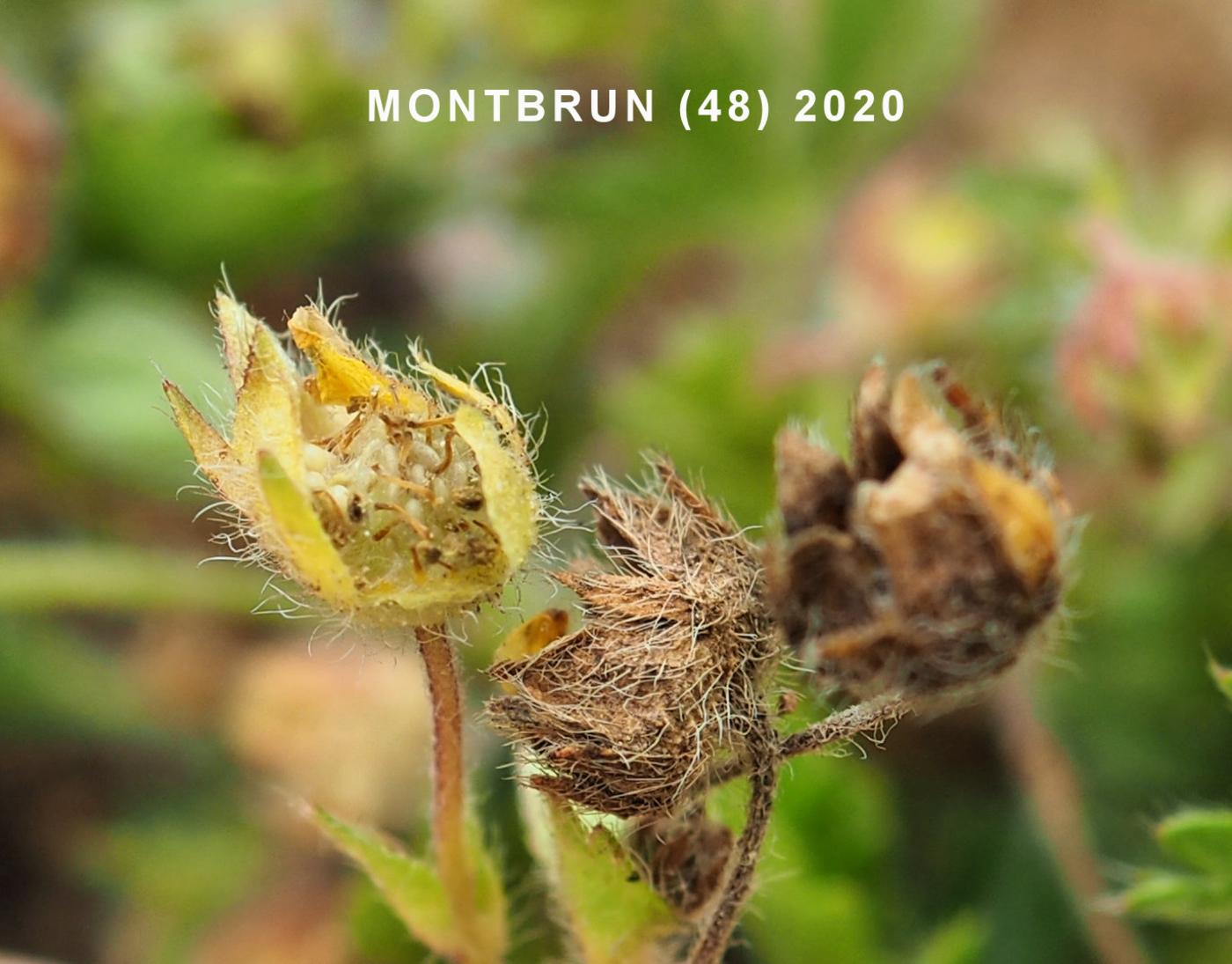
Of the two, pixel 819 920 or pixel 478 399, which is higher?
pixel 478 399

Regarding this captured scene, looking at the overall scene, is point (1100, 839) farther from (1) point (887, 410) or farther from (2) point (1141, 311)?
(1) point (887, 410)

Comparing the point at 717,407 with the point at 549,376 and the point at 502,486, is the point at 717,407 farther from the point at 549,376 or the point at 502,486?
the point at 502,486

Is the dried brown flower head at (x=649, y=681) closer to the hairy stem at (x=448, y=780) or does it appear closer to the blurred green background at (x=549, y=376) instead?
the hairy stem at (x=448, y=780)

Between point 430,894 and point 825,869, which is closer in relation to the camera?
point 430,894

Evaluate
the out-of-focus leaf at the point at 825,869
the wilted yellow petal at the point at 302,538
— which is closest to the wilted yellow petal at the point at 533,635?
the wilted yellow petal at the point at 302,538

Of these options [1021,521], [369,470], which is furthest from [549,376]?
[1021,521]

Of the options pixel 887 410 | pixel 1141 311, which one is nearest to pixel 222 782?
pixel 1141 311
